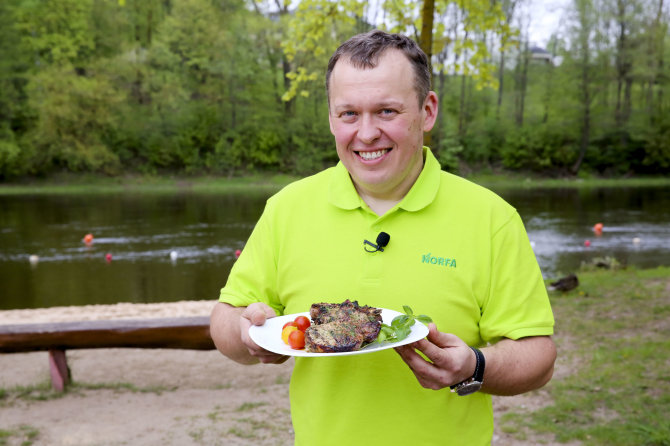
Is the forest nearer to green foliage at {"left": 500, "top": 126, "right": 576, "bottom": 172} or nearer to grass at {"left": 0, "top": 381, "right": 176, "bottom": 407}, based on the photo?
green foliage at {"left": 500, "top": 126, "right": 576, "bottom": 172}

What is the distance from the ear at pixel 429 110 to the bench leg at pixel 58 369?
221 inches

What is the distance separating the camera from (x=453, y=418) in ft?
6.28

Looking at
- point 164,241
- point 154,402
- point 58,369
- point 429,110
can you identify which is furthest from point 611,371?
point 164,241

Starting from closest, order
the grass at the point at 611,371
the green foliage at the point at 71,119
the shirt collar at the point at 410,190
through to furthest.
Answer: the shirt collar at the point at 410,190
the grass at the point at 611,371
the green foliage at the point at 71,119

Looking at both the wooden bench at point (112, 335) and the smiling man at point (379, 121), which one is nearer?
the smiling man at point (379, 121)

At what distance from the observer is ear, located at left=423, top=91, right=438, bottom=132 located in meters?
2.05

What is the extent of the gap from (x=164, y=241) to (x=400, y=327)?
1870cm

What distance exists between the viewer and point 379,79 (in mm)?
1879

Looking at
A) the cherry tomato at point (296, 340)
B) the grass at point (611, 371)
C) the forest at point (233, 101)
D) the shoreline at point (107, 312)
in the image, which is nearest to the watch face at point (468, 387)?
the cherry tomato at point (296, 340)

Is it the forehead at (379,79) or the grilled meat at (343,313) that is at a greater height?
the forehead at (379,79)

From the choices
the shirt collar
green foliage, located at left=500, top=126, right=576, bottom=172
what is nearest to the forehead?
the shirt collar

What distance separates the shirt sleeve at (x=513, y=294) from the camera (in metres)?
1.85

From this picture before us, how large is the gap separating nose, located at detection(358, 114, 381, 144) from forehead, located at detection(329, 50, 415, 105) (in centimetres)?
7

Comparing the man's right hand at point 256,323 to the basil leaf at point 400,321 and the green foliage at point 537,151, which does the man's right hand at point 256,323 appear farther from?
the green foliage at point 537,151
